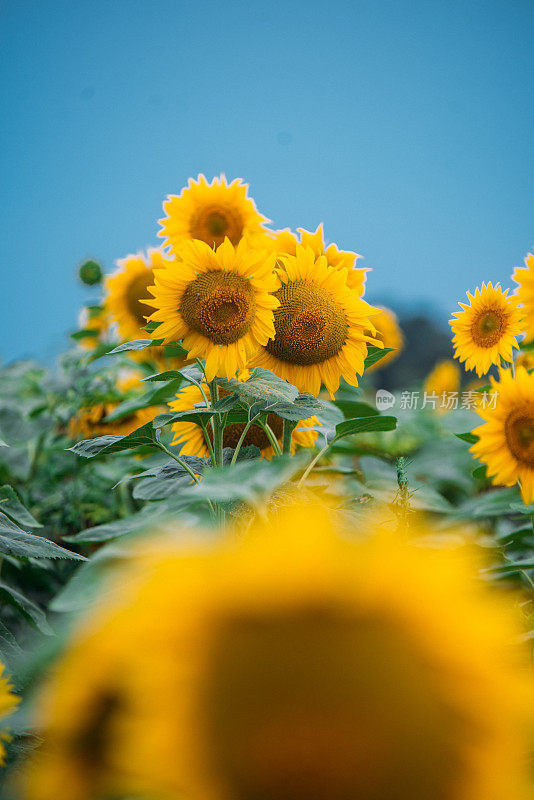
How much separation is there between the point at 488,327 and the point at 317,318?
16.3 inches

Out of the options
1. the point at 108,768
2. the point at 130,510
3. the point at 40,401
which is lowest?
the point at 108,768

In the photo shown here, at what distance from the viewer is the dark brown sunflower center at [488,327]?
35.8 inches

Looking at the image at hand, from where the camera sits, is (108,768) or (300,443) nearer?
(108,768)

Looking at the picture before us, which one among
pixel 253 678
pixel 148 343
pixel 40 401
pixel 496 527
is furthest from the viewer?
pixel 40 401

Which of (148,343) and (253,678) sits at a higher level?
(148,343)

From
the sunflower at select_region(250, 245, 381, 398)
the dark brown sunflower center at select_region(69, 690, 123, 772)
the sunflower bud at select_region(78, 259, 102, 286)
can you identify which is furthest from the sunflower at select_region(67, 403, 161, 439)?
the dark brown sunflower center at select_region(69, 690, 123, 772)

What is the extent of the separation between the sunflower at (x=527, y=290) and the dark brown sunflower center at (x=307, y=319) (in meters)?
0.38

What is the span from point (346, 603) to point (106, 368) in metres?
1.33

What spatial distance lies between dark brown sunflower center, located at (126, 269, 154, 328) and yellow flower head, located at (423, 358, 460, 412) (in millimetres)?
1484

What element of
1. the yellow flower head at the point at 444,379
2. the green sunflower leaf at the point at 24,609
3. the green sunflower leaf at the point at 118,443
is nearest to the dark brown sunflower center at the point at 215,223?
the green sunflower leaf at the point at 118,443

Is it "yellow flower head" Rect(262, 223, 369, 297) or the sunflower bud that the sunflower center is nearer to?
"yellow flower head" Rect(262, 223, 369, 297)

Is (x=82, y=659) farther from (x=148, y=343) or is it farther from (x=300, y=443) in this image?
(x=300, y=443)

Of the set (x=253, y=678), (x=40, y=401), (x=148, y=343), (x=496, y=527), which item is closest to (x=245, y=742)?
(x=253, y=678)

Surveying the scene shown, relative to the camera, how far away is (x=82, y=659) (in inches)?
5.0
